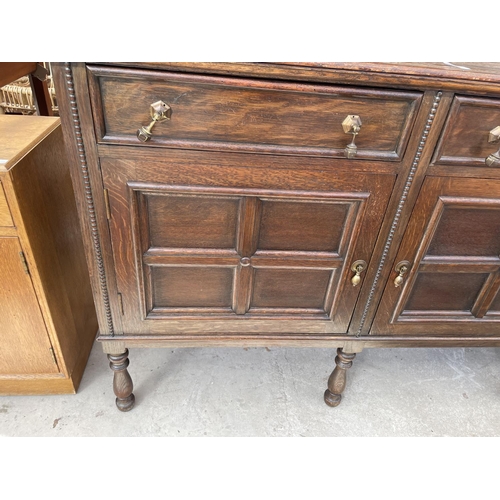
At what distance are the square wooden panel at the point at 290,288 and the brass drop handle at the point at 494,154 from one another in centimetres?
32

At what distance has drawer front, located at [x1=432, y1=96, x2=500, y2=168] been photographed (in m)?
0.57

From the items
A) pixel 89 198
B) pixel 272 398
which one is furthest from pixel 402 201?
pixel 272 398

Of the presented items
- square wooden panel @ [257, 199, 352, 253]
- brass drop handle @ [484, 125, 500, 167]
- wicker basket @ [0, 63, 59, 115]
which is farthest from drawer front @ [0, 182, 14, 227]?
wicker basket @ [0, 63, 59, 115]

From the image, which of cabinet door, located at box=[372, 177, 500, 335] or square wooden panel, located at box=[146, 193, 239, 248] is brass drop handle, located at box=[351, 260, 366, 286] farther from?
square wooden panel, located at box=[146, 193, 239, 248]

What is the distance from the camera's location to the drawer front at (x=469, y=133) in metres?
0.57

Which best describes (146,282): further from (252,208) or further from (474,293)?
(474,293)

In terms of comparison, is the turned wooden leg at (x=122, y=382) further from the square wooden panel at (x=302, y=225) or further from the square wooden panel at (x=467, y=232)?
the square wooden panel at (x=467, y=232)

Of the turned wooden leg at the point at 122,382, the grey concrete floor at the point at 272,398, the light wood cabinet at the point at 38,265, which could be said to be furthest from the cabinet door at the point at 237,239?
the grey concrete floor at the point at 272,398

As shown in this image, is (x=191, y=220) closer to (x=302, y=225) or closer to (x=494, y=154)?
(x=302, y=225)

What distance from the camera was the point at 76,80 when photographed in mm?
506

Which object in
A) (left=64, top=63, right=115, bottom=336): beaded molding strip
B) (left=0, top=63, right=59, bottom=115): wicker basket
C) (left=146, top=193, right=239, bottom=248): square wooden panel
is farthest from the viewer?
(left=0, top=63, right=59, bottom=115): wicker basket

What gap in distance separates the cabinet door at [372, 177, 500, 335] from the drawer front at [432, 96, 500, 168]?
0.04 metres

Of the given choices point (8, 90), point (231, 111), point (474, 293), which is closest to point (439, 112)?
point (231, 111)

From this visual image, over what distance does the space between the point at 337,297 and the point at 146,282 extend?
14.8 inches
